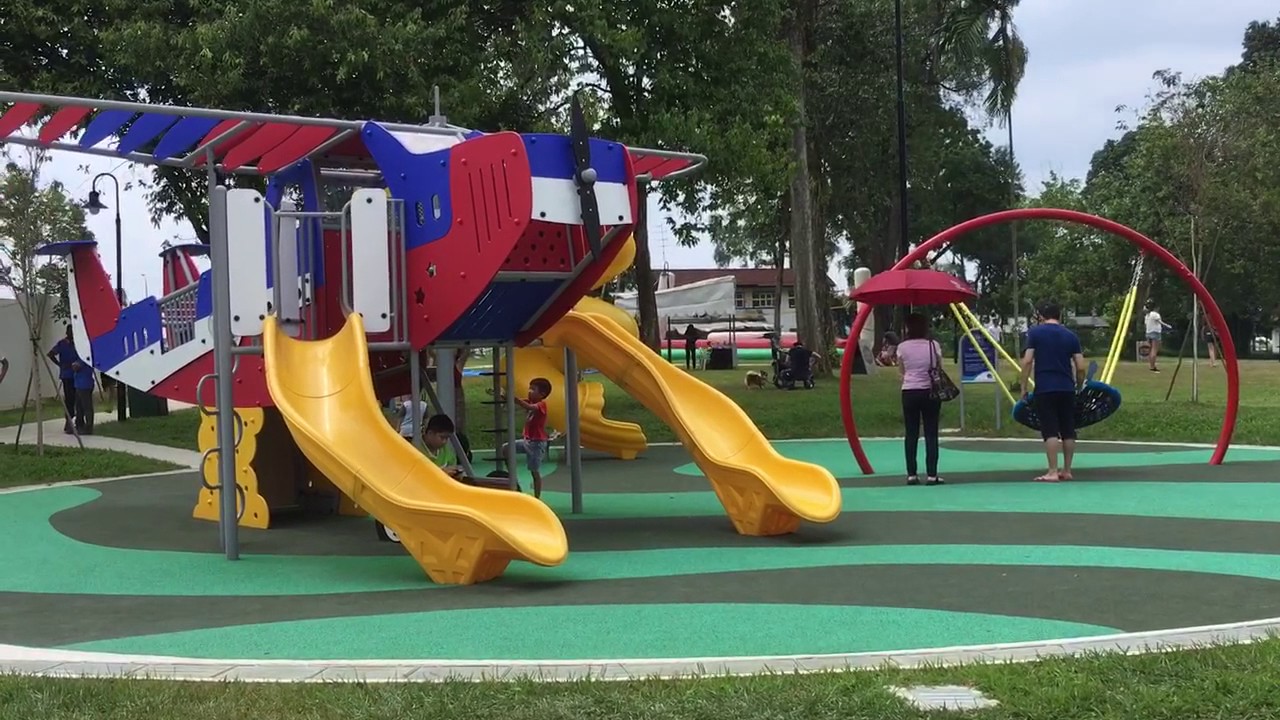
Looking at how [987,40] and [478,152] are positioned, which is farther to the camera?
[987,40]

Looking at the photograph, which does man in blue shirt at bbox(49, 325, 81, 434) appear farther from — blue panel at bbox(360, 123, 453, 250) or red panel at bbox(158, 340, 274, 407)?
blue panel at bbox(360, 123, 453, 250)

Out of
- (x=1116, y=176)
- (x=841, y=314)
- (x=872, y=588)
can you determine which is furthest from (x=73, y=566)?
(x=841, y=314)

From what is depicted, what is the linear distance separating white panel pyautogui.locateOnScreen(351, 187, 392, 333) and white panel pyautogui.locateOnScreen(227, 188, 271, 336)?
2.33 ft

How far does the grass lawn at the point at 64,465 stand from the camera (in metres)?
14.5

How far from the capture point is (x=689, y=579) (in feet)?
25.2

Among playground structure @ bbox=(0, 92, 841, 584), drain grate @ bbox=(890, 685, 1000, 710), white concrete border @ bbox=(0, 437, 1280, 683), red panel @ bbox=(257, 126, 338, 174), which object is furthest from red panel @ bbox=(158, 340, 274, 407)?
drain grate @ bbox=(890, 685, 1000, 710)

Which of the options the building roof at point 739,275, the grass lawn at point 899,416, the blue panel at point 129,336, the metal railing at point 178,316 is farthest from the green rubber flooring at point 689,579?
the building roof at point 739,275

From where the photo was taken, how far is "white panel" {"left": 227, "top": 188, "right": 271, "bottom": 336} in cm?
877

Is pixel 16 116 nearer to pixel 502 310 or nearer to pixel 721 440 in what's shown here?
pixel 502 310

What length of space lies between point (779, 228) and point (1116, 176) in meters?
16.5

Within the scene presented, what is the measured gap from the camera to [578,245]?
9.37 meters

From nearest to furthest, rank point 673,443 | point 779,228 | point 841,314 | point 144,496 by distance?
1. point 144,496
2. point 673,443
3. point 779,228
4. point 841,314

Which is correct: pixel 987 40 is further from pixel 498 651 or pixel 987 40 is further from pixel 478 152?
pixel 498 651

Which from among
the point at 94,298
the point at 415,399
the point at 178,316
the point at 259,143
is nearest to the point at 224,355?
the point at 415,399
